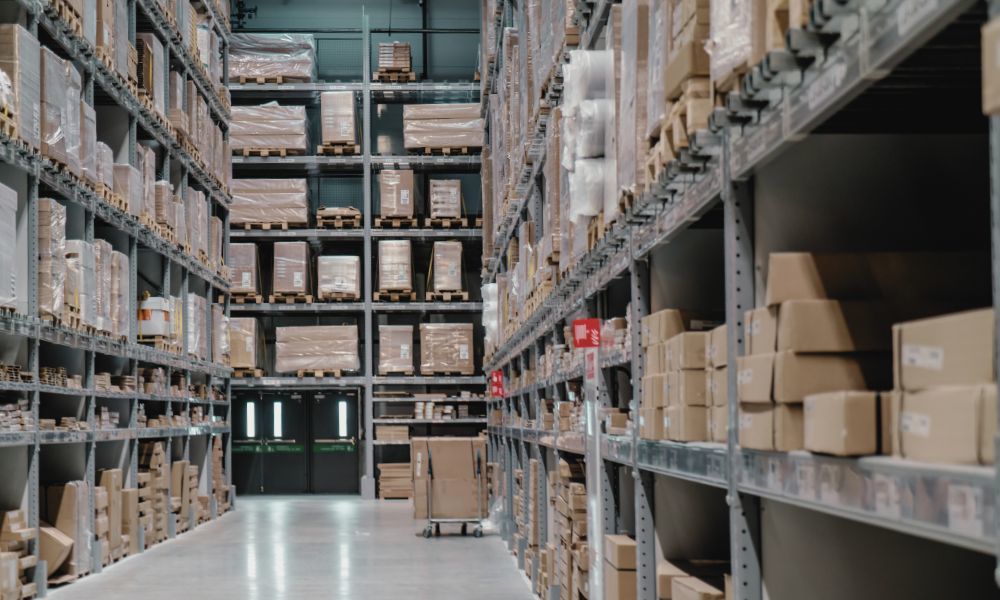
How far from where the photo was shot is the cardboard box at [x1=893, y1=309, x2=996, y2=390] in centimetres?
185

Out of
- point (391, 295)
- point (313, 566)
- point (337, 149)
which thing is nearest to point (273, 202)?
point (337, 149)

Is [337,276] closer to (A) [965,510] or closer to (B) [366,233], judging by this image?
(B) [366,233]

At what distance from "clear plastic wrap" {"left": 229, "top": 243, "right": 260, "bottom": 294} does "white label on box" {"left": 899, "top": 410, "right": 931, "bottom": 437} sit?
17.9 metres

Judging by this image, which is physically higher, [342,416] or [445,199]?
[445,199]

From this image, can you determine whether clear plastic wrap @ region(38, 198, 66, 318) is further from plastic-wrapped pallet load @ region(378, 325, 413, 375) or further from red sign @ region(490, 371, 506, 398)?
plastic-wrapped pallet load @ region(378, 325, 413, 375)

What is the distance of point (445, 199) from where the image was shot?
19875 millimetres

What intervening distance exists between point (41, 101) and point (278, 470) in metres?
12.7

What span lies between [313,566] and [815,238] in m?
8.07

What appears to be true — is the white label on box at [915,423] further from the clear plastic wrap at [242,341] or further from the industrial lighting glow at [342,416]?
the industrial lighting glow at [342,416]

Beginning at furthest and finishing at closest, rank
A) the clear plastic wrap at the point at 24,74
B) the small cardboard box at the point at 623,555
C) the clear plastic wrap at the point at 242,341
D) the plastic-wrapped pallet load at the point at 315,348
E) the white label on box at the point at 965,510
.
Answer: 1. the plastic-wrapped pallet load at the point at 315,348
2. the clear plastic wrap at the point at 242,341
3. the clear plastic wrap at the point at 24,74
4. the small cardboard box at the point at 623,555
5. the white label on box at the point at 965,510

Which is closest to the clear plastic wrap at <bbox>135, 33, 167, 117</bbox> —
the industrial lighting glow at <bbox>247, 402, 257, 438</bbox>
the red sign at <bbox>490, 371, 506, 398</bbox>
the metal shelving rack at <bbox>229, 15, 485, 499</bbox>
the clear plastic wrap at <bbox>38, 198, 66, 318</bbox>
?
the clear plastic wrap at <bbox>38, 198, 66, 318</bbox>

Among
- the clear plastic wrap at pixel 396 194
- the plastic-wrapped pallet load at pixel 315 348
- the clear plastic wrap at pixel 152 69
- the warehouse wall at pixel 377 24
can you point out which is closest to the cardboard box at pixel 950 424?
the clear plastic wrap at pixel 152 69

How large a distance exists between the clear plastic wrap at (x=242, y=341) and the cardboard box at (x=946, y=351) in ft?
57.6

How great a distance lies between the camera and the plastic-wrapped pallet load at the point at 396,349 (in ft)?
64.2
